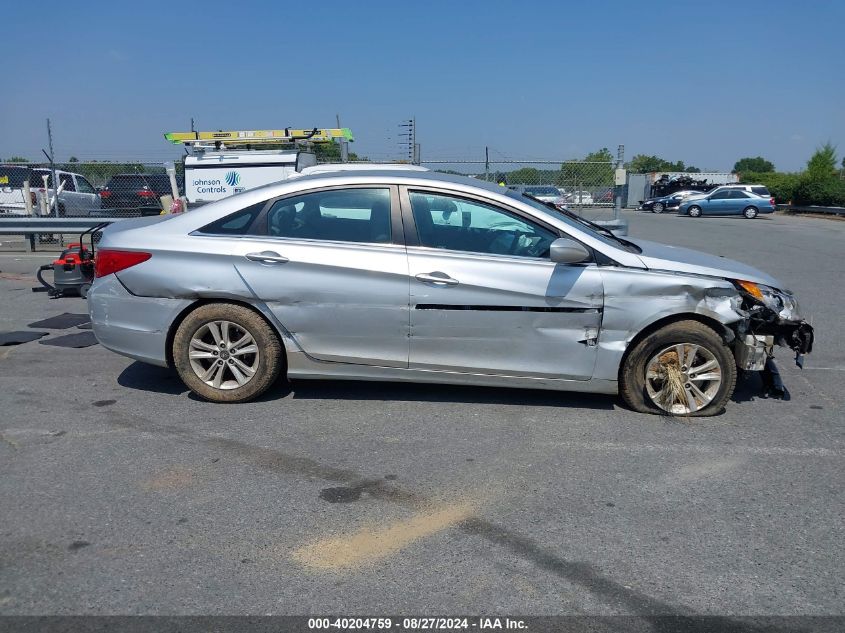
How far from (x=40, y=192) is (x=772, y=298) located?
54.4ft

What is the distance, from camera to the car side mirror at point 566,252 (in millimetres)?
4547

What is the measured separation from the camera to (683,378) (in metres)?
4.76

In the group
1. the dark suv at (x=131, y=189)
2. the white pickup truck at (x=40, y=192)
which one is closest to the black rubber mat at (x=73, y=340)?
the white pickup truck at (x=40, y=192)

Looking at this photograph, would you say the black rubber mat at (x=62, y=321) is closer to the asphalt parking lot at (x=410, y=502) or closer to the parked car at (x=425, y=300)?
the asphalt parking lot at (x=410, y=502)

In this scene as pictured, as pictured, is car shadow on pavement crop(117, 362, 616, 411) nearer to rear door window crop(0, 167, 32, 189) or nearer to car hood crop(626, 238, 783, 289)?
car hood crop(626, 238, 783, 289)

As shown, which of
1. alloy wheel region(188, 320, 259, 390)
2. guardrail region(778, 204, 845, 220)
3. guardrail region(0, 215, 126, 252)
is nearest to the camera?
alloy wheel region(188, 320, 259, 390)

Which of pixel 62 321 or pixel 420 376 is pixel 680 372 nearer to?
pixel 420 376

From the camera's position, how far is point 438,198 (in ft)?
15.9

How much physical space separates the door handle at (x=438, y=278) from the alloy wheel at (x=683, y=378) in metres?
1.44

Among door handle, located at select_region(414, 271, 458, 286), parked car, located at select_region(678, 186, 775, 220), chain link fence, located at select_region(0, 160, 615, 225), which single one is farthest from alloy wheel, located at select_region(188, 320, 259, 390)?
parked car, located at select_region(678, 186, 775, 220)

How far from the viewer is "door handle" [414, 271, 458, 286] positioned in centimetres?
464

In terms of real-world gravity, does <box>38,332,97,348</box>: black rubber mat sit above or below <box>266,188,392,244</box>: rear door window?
below

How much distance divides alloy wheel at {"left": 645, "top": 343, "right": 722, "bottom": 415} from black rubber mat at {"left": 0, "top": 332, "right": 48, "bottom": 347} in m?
5.72

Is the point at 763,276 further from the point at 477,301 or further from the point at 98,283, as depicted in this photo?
the point at 98,283
